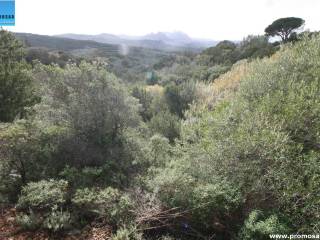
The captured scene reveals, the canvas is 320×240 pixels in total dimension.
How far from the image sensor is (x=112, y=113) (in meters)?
10.0

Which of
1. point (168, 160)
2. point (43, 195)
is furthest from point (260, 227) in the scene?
point (43, 195)

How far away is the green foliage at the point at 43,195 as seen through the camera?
7.33 meters

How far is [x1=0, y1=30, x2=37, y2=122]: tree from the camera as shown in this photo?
13.3 meters

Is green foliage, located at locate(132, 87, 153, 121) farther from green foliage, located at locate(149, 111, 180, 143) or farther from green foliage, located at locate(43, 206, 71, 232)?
green foliage, located at locate(43, 206, 71, 232)

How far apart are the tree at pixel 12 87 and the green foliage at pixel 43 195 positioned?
258 inches

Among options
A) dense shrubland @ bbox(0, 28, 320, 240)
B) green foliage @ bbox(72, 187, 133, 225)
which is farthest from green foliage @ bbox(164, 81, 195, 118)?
green foliage @ bbox(72, 187, 133, 225)

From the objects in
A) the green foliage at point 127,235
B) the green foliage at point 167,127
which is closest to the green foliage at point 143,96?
the green foliage at point 167,127

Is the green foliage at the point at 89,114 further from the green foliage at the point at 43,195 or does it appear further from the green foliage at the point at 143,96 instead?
the green foliage at the point at 143,96

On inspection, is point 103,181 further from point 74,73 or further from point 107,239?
point 74,73

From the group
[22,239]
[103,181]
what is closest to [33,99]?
[103,181]

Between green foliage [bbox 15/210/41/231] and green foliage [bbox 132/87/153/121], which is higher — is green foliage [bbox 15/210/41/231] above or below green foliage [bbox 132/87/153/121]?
below

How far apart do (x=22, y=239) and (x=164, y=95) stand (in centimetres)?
1408

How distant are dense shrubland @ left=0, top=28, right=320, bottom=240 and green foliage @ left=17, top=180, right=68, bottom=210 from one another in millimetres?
25

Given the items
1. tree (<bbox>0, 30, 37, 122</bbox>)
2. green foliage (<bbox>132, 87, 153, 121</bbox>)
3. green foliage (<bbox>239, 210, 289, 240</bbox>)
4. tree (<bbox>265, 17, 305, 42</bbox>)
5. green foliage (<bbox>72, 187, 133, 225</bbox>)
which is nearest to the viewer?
green foliage (<bbox>239, 210, 289, 240</bbox>)
